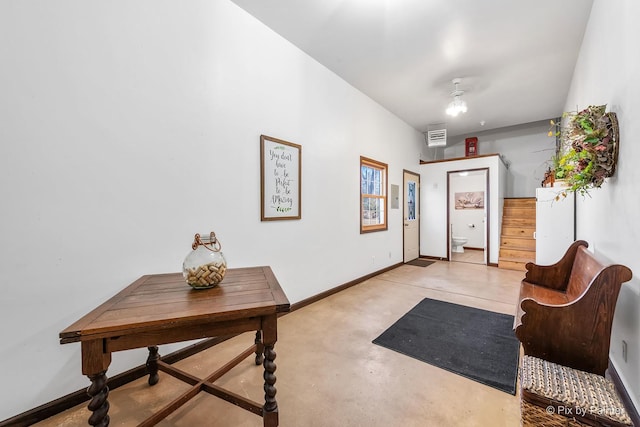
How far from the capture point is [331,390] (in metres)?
1.79

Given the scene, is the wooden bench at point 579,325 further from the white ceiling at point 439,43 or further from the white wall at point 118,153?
the white ceiling at point 439,43

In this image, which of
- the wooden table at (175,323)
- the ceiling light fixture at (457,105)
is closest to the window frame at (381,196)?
the ceiling light fixture at (457,105)

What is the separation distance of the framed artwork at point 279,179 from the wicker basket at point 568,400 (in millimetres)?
2322

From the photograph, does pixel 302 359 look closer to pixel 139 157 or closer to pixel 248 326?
pixel 248 326

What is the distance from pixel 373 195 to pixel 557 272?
8.76 feet

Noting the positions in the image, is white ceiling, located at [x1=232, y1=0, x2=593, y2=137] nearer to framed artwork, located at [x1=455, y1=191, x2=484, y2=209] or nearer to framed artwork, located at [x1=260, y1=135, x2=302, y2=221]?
framed artwork, located at [x1=260, y1=135, x2=302, y2=221]

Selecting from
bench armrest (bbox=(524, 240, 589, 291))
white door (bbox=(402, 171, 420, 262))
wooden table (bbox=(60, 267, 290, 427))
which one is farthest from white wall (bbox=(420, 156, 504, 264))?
wooden table (bbox=(60, 267, 290, 427))

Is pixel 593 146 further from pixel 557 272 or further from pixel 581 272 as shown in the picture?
pixel 557 272

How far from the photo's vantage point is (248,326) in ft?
4.31

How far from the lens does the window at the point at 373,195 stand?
439 cm

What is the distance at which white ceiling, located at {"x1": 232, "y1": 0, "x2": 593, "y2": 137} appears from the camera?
2535 mm

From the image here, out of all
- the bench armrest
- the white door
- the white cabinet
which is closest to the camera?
the bench armrest

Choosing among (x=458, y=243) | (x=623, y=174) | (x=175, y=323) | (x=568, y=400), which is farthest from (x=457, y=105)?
(x=175, y=323)

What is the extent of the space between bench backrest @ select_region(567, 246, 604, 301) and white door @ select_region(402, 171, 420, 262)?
322cm
